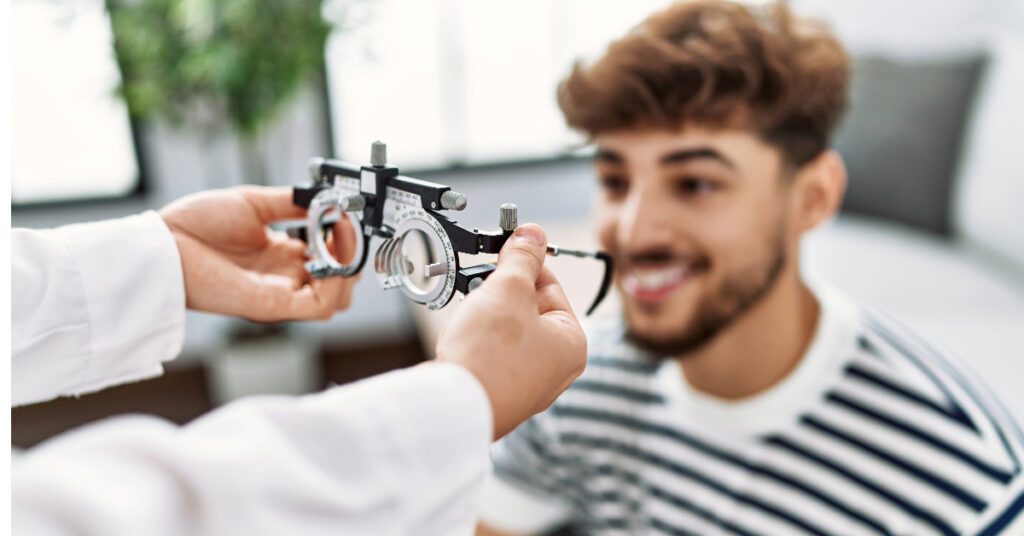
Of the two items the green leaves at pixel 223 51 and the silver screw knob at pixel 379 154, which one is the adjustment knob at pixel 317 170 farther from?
the green leaves at pixel 223 51

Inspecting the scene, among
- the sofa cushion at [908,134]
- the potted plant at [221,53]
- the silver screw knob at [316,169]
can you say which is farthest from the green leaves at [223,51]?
the sofa cushion at [908,134]

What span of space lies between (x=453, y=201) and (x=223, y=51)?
123 centimetres

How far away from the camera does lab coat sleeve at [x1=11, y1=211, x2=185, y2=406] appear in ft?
1.61

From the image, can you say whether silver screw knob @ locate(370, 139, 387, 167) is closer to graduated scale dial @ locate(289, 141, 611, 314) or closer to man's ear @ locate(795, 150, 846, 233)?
graduated scale dial @ locate(289, 141, 611, 314)

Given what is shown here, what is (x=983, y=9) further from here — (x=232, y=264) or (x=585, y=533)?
(x=232, y=264)

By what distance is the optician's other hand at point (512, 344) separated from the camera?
370 millimetres

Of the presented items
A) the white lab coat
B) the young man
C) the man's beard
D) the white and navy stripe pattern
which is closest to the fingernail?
the white lab coat

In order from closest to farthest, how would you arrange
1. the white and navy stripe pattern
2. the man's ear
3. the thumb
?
the thumb → the white and navy stripe pattern → the man's ear

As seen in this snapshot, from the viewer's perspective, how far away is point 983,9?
5.74 ft

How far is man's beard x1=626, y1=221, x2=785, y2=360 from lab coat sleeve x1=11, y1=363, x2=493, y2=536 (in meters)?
0.56

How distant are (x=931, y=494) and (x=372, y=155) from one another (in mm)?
730

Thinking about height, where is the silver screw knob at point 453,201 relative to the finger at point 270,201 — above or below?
above

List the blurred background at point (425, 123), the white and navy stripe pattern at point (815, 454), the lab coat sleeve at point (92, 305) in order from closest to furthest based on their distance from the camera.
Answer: the lab coat sleeve at point (92, 305) < the white and navy stripe pattern at point (815, 454) < the blurred background at point (425, 123)

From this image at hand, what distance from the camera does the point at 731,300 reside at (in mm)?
860
